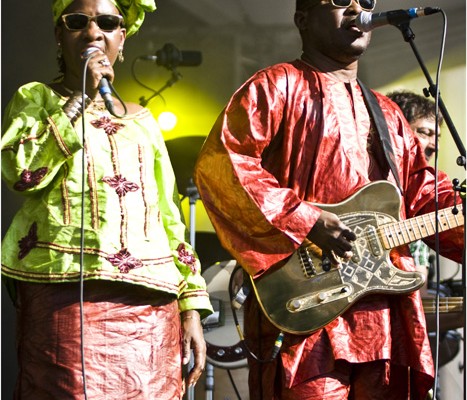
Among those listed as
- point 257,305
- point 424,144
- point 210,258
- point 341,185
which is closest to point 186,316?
point 257,305

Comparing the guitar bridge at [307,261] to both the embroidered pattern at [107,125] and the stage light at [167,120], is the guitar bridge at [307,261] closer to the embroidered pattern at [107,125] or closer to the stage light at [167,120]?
the embroidered pattern at [107,125]

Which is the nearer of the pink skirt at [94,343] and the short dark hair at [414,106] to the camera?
the pink skirt at [94,343]

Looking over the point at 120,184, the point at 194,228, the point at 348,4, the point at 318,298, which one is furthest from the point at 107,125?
the point at 194,228

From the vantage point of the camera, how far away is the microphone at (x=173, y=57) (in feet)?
19.5

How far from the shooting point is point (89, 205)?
375 centimetres

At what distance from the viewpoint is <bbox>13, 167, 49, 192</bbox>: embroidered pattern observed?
364cm

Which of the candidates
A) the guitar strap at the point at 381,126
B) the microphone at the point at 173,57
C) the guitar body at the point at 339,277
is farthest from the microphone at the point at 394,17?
the microphone at the point at 173,57

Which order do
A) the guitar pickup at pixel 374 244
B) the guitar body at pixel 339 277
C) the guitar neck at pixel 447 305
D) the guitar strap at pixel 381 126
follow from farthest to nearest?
1. the guitar neck at pixel 447 305
2. the guitar strap at pixel 381 126
3. the guitar pickup at pixel 374 244
4. the guitar body at pixel 339 277

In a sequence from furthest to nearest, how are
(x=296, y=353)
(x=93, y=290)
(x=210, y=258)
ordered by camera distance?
(x=210, y=258) → (x=296, y=353) → (x=93, y=290)

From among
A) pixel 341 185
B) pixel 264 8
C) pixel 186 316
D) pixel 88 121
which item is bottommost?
pixel 186 316

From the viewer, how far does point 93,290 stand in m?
3.66

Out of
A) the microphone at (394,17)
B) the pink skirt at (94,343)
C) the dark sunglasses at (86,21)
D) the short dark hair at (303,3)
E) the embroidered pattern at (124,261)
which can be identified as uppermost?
the short dark hair at (303,3)

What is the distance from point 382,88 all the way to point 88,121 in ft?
9.05

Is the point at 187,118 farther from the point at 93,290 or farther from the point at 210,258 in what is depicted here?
the point at 93,290
